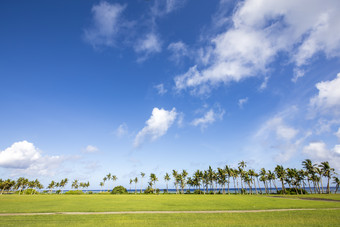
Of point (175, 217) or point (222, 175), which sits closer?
→ point (175, 217)

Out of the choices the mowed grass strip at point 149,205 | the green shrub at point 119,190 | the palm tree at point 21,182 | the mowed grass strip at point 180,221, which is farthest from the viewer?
the palm tree at point 21,182

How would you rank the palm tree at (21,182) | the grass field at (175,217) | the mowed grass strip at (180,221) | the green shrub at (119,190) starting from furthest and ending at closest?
the palm tree at (21,182) < the green shrub at (119,190) < the grass field at (175,217) < the mowed grass strip at (180,221)

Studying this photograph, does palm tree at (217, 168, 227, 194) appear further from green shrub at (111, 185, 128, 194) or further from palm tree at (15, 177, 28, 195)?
palm tree at (15, 177, 28, 195)

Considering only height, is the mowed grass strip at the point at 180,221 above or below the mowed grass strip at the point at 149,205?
above

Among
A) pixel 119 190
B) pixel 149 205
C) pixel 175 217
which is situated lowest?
pixel 119 190

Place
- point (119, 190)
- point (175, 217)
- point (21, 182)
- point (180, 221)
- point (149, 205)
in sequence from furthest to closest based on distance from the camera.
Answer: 1. point (21, 182)
2. point (119, 190)
3. point (149, 205)
4. point (175, 217)
5. point (180, 221)

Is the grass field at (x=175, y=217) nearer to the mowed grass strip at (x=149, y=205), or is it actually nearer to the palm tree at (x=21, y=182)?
the mowed grass strip at (x=149, y=205)

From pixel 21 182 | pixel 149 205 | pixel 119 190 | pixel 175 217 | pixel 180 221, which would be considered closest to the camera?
pixel 180 221

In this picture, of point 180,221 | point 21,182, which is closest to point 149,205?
point 180,221

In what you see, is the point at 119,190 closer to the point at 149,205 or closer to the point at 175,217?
the point at 149,205

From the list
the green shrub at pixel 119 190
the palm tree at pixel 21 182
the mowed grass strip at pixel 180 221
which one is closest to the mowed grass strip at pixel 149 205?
the mowed grass strip at pixel 180 221

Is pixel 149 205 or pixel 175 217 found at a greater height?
pixel 175 217

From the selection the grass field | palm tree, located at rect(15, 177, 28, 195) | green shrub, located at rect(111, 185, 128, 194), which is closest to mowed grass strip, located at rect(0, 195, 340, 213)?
the grass field

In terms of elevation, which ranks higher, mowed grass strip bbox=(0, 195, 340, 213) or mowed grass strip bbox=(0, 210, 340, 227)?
mowed grass strip bbox=(0, 210, 340, 227)
